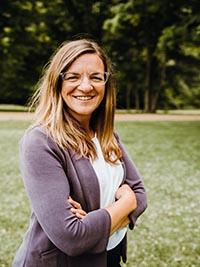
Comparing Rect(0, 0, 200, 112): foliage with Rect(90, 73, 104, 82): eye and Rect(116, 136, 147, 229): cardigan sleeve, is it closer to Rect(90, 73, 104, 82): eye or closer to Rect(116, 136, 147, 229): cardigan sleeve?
Rect(116, 136, 147, 229): cardigan sleeve

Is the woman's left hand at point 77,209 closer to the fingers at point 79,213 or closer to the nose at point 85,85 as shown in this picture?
the fingers at point 79,213

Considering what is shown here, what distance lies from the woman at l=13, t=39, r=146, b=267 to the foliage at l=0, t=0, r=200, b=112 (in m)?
28.1

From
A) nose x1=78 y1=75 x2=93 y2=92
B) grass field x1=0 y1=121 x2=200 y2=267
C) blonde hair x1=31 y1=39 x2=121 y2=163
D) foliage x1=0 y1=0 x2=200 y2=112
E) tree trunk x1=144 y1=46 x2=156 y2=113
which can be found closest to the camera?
blonde hair x1=31 y1=39 x2=121 y2=163

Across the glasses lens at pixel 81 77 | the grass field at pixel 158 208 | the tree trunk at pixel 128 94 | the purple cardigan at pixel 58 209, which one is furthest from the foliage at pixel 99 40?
the purple cardigan at pixel 58 209

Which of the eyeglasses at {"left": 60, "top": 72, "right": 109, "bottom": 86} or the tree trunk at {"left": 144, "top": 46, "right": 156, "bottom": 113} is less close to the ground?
the eyeglasses at {"left": 60, "top": 72, "right": 109, "bottom": 86}

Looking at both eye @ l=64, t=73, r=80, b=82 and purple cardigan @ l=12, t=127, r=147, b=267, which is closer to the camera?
purple cardigan @ l=12, t=127, r=147, b=267

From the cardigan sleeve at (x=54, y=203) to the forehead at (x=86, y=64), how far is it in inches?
16.8

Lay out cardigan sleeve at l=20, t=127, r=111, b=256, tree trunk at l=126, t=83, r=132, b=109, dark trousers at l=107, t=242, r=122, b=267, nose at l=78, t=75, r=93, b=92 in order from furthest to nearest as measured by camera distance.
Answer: tree trunk at l=126, t=83, r=132, b=109 < dark trousers at l=107, t=242, r=122, b=267 < nose at l=78, t=75, r=93, b=92 < cardigan sleeve at l=20, t=127, r=111, b=256

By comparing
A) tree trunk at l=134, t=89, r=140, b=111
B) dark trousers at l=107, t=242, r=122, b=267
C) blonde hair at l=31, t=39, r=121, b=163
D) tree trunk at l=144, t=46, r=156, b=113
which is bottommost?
tree trunk at l=134, t=89, r=140, b=111

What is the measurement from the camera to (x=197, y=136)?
22.8 metres

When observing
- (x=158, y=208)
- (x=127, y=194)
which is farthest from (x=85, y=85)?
(x=158, y=208)

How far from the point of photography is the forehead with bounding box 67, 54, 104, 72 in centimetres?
265

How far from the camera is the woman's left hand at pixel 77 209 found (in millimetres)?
2451

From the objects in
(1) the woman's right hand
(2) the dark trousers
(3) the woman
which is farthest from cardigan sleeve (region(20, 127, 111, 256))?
(2) the dark trousers
